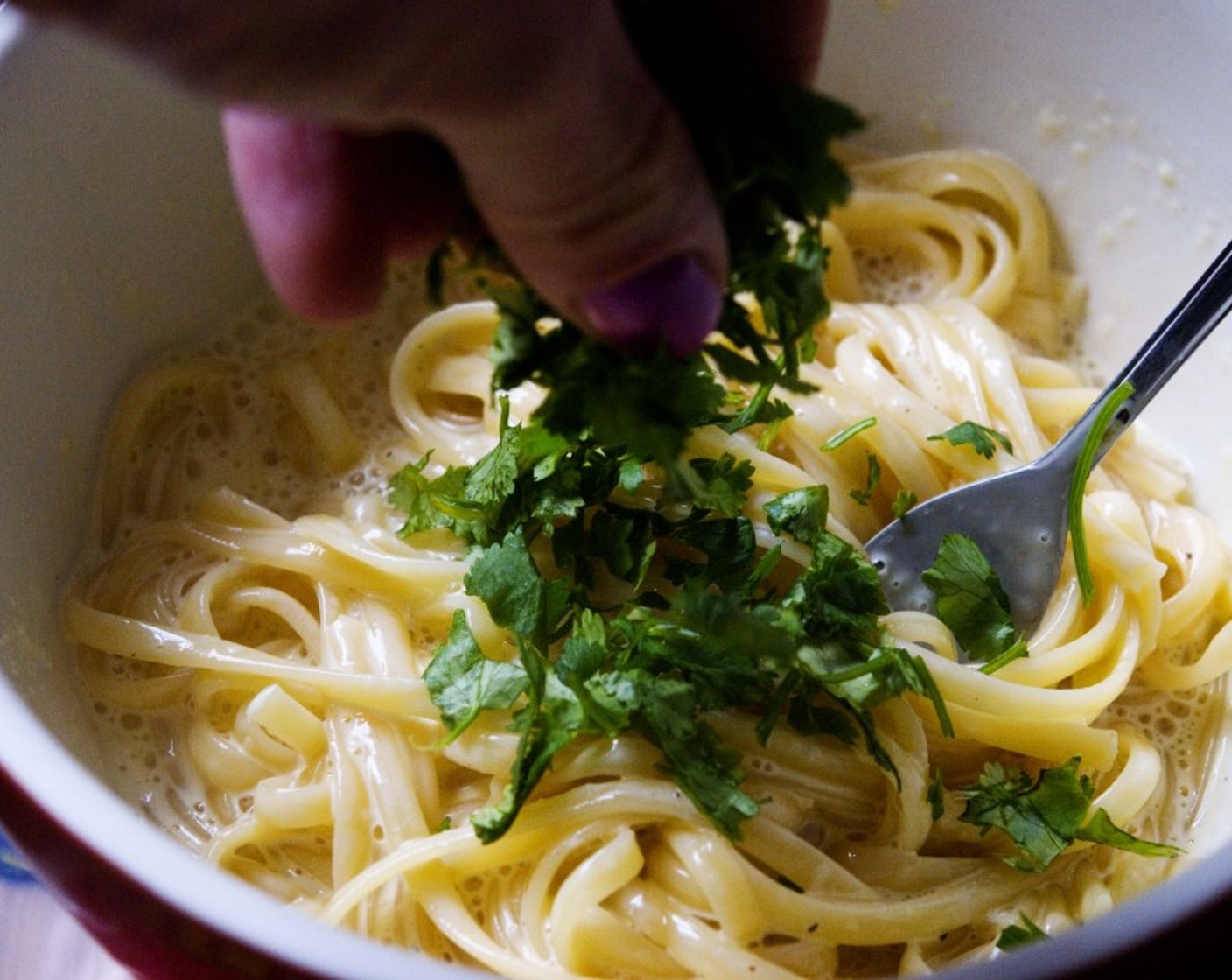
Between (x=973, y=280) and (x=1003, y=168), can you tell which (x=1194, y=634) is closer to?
(x=973, y=280)

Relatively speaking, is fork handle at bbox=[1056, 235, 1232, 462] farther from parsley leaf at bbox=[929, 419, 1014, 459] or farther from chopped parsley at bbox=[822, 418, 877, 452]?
chopped parsley at bbox=[822, 418, 877, 452]

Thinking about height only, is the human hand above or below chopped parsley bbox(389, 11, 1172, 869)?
above

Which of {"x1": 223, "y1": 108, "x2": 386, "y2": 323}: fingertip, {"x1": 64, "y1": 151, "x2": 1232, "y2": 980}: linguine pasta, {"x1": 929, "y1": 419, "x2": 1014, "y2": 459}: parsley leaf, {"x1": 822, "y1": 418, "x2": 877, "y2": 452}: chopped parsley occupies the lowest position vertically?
{"x1": 64, "y1": 151, "x2": 1232, "y2": 980}: linguine pasta

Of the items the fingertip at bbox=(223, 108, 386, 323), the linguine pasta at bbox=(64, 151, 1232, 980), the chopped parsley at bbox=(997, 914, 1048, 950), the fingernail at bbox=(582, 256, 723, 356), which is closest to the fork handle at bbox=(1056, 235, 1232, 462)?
the linguine pasta at bbox=(64, 151, 1232, 980)

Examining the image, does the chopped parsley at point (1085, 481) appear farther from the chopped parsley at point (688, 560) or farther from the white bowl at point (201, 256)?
the white bowl at point (201, 256)

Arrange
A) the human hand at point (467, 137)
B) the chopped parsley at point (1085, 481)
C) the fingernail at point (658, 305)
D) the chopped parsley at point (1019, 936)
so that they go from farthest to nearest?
the chopped parsley at point (1085, 481), the chopped parsley at point (1019, 936), the fingernail at point (658, 305), the human hand at point (467, 137)

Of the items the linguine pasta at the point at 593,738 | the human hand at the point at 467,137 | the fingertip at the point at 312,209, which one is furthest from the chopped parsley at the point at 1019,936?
the fingertip at the point at 312,209

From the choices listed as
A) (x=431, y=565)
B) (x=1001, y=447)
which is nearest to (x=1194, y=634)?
(x=1001, y=447)
